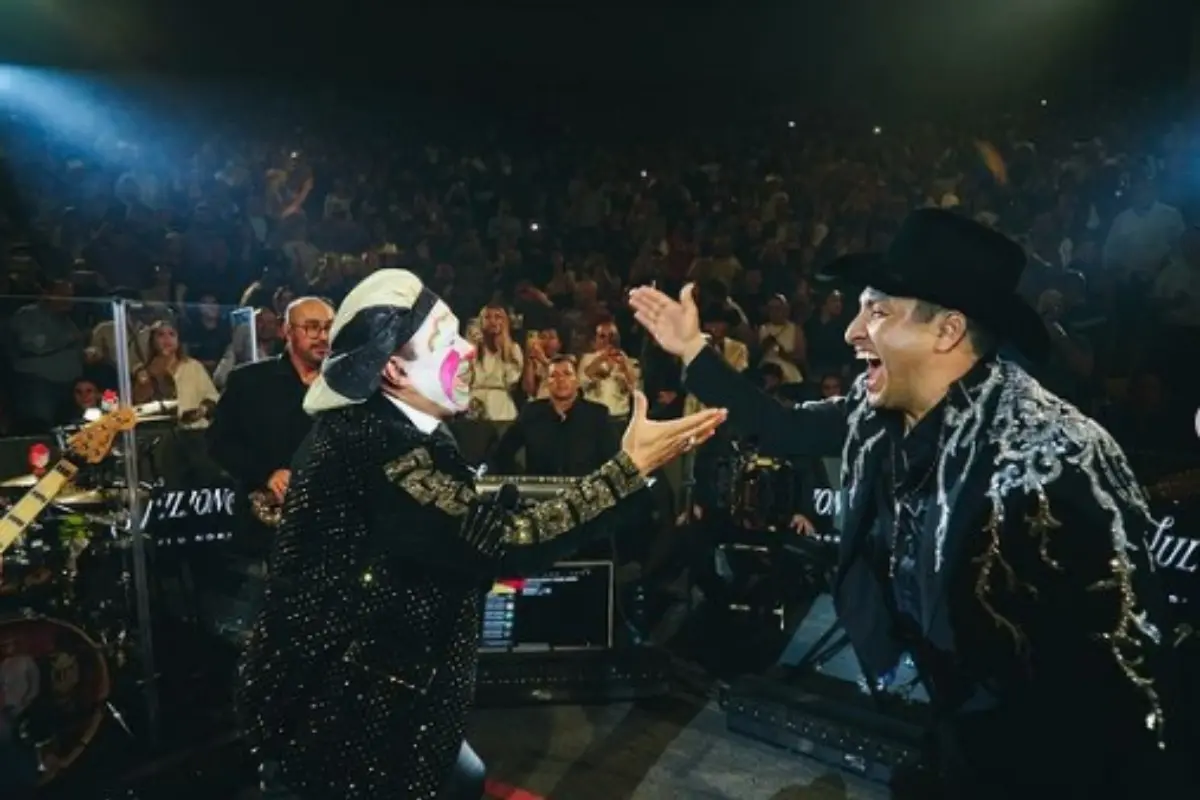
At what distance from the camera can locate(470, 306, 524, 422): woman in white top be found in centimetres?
771

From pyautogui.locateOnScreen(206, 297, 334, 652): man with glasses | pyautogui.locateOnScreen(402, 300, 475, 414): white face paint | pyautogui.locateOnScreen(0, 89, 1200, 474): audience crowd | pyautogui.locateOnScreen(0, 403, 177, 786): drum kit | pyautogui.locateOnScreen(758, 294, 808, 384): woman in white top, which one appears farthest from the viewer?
pyautogui.locateOnScreen(758, 294, 808, 384): woman in white top

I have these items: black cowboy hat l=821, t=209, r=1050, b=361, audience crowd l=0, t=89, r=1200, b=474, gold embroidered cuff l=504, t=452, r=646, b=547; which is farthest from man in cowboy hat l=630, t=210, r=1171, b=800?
audience crowd l=0, t=89, r=1200, b=474

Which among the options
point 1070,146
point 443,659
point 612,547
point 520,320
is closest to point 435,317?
point 443,659

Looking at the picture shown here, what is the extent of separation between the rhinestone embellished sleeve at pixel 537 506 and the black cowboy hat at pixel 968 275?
79 cm

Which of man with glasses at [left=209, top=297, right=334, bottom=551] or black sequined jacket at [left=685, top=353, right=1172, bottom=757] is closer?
black sequined jacket at [left=685, top=353, right=1172, bottom=757]

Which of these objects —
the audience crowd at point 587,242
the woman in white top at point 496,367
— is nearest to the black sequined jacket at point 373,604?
the audience crowd at point 587,242

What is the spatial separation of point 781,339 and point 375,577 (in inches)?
244

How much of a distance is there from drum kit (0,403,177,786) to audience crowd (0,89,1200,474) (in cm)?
139

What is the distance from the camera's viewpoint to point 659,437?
8.87 ft

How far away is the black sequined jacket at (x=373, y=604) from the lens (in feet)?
8.02

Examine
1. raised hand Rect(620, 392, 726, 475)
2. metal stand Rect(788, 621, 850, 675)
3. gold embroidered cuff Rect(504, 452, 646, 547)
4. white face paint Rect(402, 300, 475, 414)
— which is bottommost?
metal stand Rect(788, 621, 850, 675)

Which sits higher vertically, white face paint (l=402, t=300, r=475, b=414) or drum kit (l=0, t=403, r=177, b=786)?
white face paint (l=402, t=300, r=475, b=414)

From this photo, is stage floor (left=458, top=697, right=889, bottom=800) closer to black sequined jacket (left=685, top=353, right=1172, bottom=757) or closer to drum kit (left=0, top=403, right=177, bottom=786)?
drum kit (left=0, top=403, right=177, bottom=786)

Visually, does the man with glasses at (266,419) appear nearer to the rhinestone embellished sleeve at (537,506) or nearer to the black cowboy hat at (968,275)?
the rhinestone embellished sleeve at (537,506)
